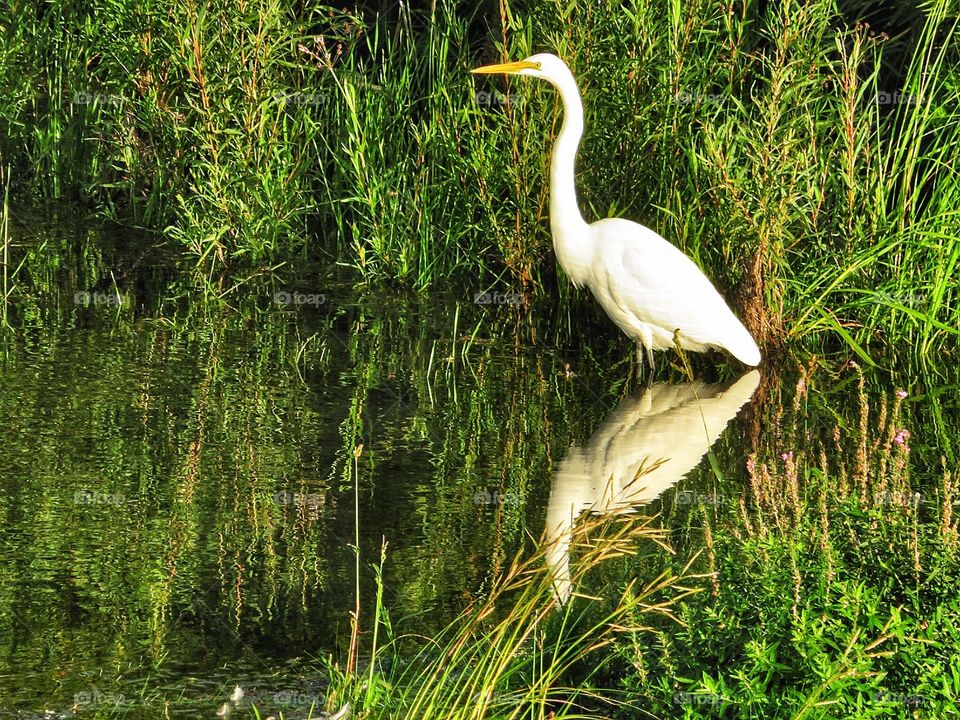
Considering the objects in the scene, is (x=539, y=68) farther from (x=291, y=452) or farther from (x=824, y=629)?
(x=824, y=629)

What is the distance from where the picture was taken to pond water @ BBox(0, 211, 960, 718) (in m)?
3.57

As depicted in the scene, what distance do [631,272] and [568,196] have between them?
1.61ft

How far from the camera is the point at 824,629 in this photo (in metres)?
2.76

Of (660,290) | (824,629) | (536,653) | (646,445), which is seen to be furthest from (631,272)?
(824,629)

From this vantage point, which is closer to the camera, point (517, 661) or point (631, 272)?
point (517, 661)

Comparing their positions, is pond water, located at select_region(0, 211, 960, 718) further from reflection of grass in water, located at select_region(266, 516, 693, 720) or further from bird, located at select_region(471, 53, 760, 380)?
bird, located at select_region(471, 53, 760, 380)

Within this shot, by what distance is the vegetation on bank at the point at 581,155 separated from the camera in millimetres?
6277

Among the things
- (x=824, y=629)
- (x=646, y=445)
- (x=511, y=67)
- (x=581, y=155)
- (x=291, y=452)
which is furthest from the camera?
(x=581, y=155)

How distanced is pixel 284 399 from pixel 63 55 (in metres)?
4.65

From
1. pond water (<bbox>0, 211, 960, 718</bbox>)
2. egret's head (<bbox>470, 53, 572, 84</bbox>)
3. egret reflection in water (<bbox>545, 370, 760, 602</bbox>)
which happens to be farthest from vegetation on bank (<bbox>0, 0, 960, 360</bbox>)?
egret reflection in water (<bbox>545, 370, 760, 602</bbox>)

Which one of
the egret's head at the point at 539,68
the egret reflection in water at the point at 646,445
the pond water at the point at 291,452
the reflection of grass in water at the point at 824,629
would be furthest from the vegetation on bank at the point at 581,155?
the reflection of grass in water at the point at 824,629

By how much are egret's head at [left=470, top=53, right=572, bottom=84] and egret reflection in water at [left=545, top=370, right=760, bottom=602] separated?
4.80 feet

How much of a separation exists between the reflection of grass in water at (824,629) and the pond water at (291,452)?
0.35m

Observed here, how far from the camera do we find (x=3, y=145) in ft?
30.6
